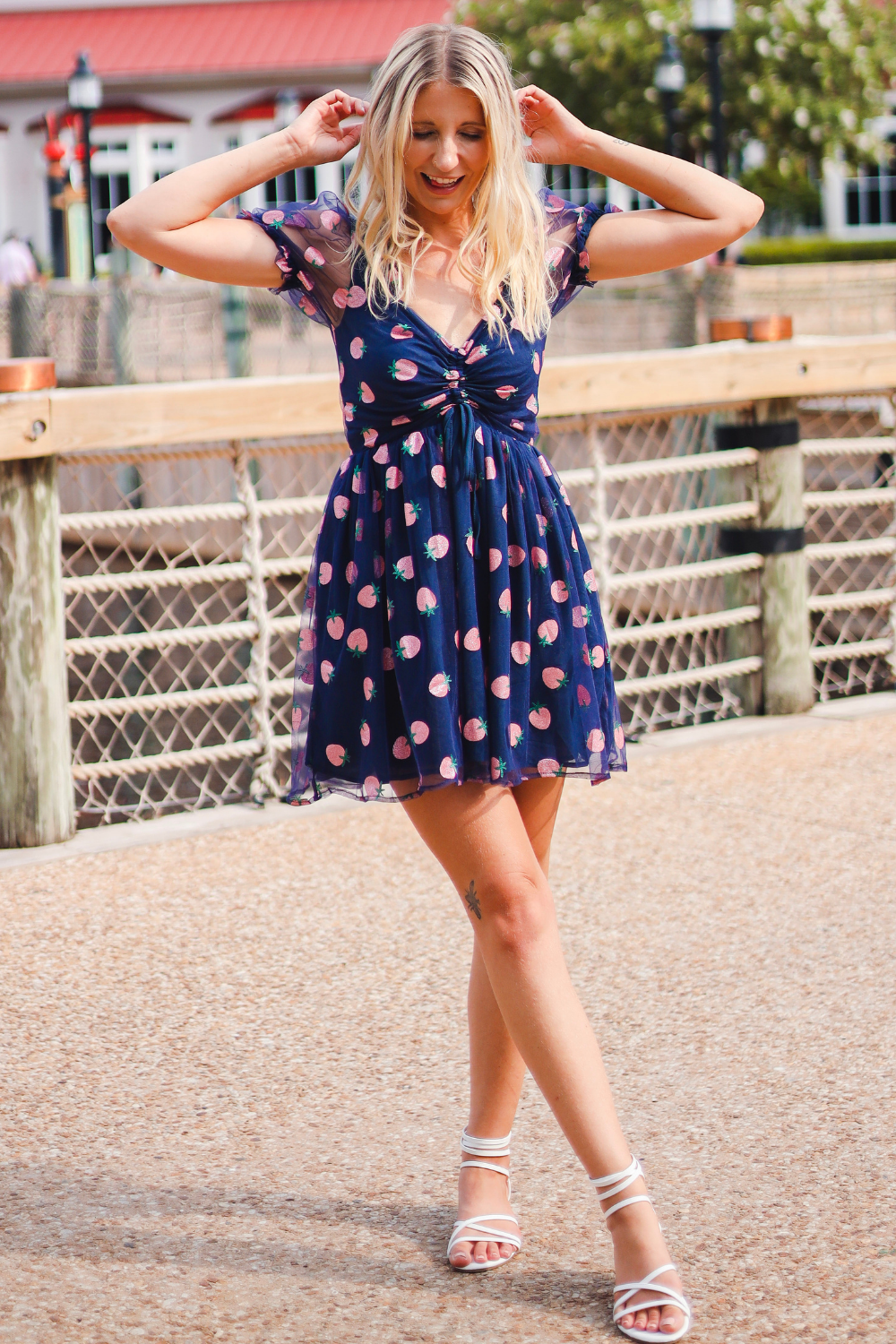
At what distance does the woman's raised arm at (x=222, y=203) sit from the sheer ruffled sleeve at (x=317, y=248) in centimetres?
2

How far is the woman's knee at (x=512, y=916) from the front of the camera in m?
2.40

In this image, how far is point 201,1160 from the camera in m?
2.89

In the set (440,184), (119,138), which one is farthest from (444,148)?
(119,138)

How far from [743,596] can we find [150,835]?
2.36 m

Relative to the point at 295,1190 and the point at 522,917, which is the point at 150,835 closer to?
the point at 295,1190

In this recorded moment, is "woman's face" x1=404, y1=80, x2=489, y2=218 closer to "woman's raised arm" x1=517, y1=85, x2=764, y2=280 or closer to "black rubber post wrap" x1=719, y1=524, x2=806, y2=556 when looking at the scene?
"woman's raised arm" x1=517, y1=85, x2=764, y2=280

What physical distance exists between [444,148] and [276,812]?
2870 millimetres

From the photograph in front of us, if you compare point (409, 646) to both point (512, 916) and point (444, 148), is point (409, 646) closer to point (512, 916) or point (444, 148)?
point (512, 916)

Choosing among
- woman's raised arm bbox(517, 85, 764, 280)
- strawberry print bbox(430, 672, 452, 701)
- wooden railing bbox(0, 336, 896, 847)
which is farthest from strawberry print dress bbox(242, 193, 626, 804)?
wooden railing bbox(0, 336, 896, 847)

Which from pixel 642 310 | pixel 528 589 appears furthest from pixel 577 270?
pixel 642 310

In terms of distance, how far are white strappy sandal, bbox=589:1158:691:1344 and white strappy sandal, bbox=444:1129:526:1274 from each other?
23 cm

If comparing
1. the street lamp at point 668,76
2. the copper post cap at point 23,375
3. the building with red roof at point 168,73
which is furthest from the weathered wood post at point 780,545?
the building with red roof at point 168,73

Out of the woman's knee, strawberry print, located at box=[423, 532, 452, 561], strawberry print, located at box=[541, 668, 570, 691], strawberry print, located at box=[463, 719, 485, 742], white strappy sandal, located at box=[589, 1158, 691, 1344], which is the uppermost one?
strawberry print, located at box=[423, 532, 452, 561]

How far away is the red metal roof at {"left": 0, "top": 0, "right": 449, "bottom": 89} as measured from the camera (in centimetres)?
3478
